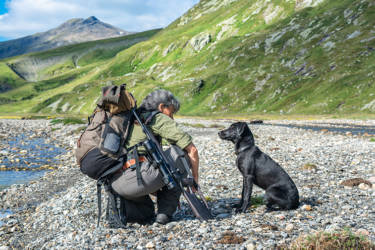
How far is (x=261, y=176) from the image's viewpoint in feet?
33.2

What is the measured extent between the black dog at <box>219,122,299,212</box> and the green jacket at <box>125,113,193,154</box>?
2863 mm

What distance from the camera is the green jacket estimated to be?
8.09 metres

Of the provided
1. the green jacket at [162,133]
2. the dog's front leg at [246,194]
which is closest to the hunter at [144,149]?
the green jacket at [162,133]

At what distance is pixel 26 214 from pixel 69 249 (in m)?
6.78

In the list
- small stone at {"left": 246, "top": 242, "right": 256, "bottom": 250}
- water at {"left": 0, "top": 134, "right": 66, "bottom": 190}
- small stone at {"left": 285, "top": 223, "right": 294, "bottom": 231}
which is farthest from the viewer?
water at {"left": 0, "top": 134, "right": 66, "bottom": 190}

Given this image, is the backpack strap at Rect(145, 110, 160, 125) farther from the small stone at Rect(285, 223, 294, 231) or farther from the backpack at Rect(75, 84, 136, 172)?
the small stone at Rect(285, 223, 294, 231)

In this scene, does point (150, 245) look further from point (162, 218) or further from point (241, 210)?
point (241, 210)

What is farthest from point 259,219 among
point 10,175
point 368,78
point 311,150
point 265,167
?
point 368,78

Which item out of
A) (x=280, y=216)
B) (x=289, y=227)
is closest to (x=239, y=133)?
(x=280, y=216)

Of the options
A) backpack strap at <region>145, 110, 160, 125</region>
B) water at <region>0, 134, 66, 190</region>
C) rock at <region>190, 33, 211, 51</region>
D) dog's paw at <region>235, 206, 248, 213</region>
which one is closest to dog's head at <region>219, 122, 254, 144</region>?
dog's paw at <region>235, 206, 248, 213</region>

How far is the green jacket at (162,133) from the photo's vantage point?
8.09 meters

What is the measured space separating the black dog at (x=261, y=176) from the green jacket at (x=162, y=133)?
286 cm

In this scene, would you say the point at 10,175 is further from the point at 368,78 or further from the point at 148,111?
the point at 368,78

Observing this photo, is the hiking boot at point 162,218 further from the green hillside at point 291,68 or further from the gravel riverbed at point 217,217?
the green hillside at point 291,68
